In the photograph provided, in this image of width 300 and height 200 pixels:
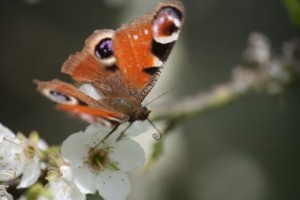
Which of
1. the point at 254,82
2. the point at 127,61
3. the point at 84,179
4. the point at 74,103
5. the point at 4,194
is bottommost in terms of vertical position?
the point at 4,194

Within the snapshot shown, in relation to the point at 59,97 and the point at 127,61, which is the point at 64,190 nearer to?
the point at 59,97

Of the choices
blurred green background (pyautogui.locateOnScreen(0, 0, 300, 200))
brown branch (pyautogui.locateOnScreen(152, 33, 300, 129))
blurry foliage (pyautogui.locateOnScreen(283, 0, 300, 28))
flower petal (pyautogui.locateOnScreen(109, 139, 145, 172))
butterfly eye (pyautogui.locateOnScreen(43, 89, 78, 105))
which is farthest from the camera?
blurred green background (pyautogui.locateOnScreen(0, 0, 300, 200))

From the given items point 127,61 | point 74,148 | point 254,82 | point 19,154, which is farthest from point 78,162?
point 254,82

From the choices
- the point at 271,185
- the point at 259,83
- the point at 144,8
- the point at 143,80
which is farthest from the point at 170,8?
the point at 271,185

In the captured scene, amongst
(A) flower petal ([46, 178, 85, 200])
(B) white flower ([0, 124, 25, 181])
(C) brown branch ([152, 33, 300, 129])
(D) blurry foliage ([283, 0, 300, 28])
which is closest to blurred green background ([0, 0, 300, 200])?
(C) brown branch ([152, 33, 300, 129])

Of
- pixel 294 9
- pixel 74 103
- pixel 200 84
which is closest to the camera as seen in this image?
pixel 74 103

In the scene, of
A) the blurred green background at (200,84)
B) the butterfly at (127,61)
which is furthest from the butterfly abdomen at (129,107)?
the blurred green background at (200,84)

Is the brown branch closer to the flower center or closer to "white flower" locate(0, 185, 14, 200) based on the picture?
the flower center
